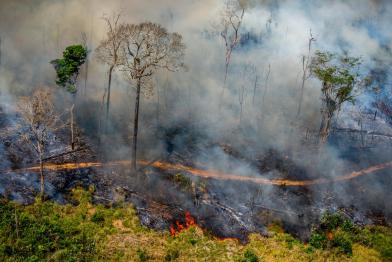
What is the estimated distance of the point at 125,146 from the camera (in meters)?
41.2

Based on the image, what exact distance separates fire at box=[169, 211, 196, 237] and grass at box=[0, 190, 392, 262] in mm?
464

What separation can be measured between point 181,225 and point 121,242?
528 cm

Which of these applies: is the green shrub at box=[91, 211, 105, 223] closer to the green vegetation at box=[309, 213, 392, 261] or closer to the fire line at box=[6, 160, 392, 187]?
the fire line at box=[6, 160, 392, 187]

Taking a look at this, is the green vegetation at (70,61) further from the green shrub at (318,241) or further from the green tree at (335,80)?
the green shrub at (318,241)

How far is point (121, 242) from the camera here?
27875 mm

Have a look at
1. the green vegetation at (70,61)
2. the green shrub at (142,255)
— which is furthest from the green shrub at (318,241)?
the green vegetation at (70,61)

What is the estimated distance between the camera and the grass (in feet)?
85.4

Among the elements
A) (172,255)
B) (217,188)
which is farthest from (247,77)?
(172,255)

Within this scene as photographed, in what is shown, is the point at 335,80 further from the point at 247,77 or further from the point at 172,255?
the point at 172,255

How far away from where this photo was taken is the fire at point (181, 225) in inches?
1206

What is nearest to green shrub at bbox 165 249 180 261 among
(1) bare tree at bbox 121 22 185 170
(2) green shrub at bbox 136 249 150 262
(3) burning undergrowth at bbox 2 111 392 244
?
(2) green shrub at bbox 136 249 150 262

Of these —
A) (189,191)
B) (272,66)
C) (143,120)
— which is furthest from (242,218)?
(272,66)

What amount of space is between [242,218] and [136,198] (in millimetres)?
8767

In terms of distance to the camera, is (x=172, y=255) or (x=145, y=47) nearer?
(x=172, y=255)
